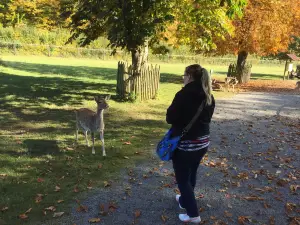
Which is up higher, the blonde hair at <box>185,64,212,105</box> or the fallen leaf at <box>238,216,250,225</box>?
the blonde hair at <box>185,64,212,105</box>

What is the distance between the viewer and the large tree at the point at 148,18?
10.7 metres

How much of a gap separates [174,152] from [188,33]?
35.8 feet

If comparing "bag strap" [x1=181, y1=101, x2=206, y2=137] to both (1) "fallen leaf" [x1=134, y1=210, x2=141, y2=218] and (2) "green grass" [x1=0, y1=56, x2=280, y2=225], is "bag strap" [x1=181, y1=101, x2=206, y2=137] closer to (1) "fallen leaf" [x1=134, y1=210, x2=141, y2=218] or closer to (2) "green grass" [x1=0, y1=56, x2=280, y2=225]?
(1) "fallen leaf" [x1=134, y1=210, x2=141, y2=218]

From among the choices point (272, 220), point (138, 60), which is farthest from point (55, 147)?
point (138, 60)

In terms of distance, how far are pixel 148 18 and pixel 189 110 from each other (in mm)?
8261

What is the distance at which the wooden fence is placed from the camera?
45.4 ft

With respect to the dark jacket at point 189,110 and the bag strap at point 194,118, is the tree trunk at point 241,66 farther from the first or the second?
the bag strap at point 194,118

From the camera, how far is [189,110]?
3.81m

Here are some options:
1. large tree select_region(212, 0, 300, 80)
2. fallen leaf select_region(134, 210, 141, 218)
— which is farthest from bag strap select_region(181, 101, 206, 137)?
large tree select_region(212, 0, 300, 80)

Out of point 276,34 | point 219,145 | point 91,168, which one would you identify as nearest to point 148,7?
point 219,145

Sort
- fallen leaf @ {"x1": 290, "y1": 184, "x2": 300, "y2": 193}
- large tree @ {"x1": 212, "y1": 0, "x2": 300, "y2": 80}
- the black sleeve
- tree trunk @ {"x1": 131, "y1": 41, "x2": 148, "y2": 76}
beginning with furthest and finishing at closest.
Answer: large tree @ {"x1": 212, "y1": 0, "x2": 300, "y2": 80}
tree trunk @ {"x1": 131, "y1": 41, "x2": 148, "y2": 76}
fallen leaf @ {"x1": 290, "y1": 184, "x2": 300, "y2": 193}
the black sleeve

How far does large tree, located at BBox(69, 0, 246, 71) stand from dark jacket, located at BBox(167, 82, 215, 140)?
6.81 m

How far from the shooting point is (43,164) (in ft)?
21.1

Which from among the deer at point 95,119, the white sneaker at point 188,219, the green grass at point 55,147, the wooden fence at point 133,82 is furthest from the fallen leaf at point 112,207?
the wooden fence at point 133,82
